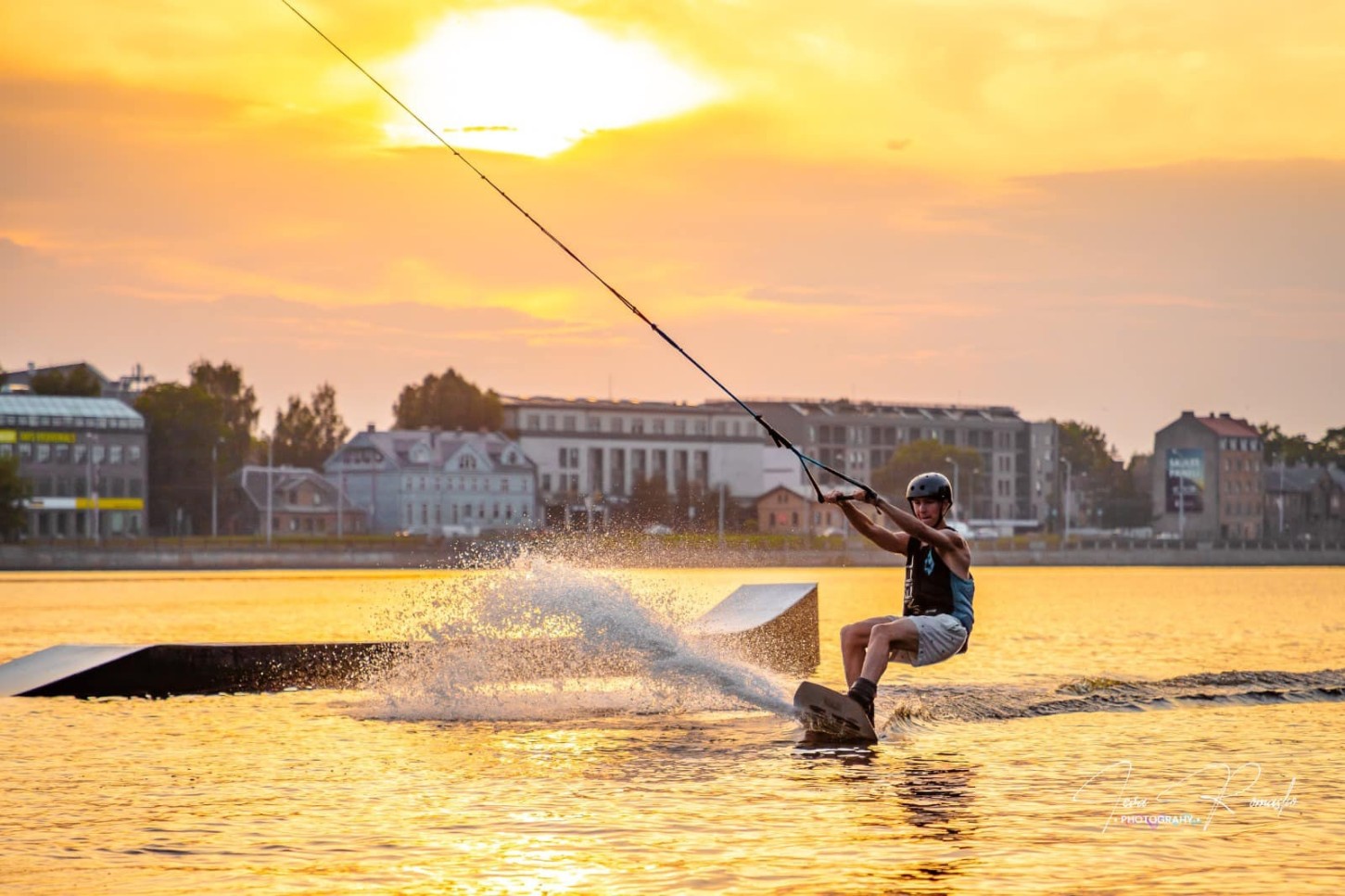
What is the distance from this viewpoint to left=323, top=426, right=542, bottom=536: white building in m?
170

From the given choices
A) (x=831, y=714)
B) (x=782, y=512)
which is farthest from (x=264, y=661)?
(x=782, y=512)

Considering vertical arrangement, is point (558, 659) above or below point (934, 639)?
A: below

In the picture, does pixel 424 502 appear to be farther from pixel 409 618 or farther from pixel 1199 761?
pixel 1199 761

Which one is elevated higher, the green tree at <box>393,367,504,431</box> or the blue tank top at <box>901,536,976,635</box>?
the green tree at <box>393,367,504,431</box>

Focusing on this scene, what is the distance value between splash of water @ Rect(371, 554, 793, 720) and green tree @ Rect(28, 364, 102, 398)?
5897 inches

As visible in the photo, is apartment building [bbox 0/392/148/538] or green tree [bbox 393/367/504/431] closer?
apartment building [bbox 0/392/148/538]

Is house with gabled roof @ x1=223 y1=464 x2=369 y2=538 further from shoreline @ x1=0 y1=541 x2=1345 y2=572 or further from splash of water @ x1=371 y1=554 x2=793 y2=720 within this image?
splash of water @ x1=371 y1=554 x2=793 y2=720

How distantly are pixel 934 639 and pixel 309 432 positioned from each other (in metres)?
187

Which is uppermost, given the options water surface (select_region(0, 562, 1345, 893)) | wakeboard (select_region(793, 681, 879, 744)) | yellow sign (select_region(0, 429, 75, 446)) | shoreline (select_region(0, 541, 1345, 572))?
yellow sign (select_region(0, 429, 75, 446))

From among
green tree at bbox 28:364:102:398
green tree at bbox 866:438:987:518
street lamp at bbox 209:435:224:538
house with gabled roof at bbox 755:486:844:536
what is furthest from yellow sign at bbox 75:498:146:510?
green tree at bbox 866:438:987:518

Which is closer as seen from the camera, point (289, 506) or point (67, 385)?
point (289, 506)

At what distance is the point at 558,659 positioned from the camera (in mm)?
18688

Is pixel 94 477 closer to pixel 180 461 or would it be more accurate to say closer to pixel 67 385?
pixel 180 461

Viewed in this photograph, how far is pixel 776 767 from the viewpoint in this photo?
12.8m
